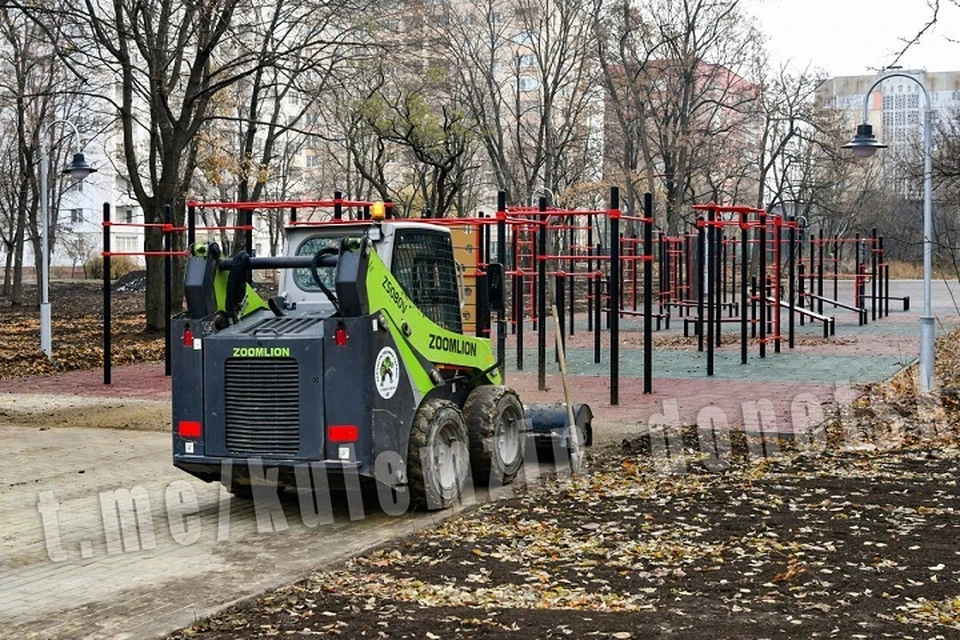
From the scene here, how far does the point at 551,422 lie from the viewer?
11797 mm

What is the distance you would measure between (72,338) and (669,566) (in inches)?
962

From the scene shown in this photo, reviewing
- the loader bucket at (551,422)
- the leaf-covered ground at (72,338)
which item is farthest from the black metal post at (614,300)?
the leaf-covered ground at (72,338)

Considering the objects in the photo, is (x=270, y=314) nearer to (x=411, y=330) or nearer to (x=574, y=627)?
(x=411, y=330)

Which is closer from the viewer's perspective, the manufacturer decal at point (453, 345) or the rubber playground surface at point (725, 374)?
the manufacturer decal at point (453, 345)

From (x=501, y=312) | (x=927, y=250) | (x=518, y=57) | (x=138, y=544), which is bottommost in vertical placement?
(x=138, y=544)

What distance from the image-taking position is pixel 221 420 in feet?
29.3

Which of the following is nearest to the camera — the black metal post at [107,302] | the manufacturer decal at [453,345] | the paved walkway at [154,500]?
the paved walkway at [154,500]

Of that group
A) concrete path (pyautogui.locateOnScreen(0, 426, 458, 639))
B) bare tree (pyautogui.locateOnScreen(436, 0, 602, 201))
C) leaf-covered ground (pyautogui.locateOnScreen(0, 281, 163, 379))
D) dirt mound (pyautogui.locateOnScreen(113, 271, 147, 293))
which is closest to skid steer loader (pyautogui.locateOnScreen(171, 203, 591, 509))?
concrete path (pyautogui.locateOnScreen(0, 426, 458, 639))

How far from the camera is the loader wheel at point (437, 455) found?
29.8 ft

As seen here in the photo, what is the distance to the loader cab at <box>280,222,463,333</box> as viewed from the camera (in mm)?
9663

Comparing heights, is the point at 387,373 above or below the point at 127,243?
below

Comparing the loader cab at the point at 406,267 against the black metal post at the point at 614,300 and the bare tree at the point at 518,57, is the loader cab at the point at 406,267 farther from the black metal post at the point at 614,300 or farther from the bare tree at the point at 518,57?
the bare tree at the point at 518,57

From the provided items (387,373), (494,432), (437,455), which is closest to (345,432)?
(387,373)

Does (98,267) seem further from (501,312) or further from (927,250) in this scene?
(501,312)
